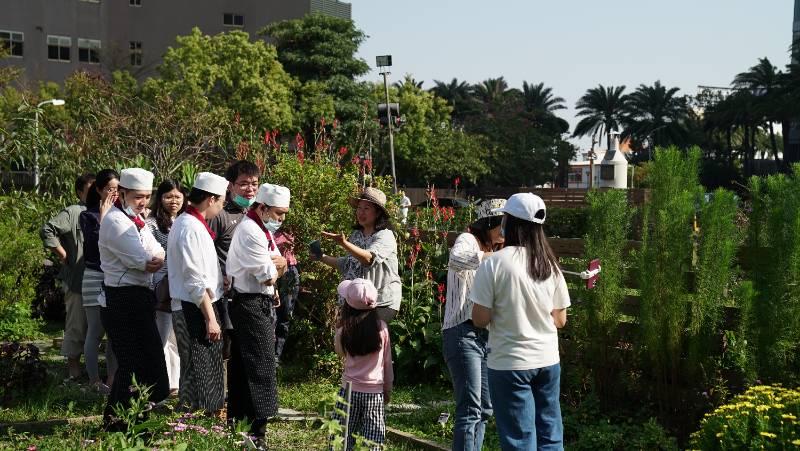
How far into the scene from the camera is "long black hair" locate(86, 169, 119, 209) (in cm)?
732

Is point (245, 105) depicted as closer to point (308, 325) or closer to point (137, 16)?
point (137, 16)

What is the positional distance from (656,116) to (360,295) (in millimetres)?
97404

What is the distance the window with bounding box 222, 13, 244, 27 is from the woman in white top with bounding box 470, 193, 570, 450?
182ft

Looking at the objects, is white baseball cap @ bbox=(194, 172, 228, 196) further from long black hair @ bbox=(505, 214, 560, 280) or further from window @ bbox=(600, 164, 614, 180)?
window @ bbox=(600, 164, 614, 180)

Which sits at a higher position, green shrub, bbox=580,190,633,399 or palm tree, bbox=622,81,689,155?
palm tree, bbox=622,81,689,155

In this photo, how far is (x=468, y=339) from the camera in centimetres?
545

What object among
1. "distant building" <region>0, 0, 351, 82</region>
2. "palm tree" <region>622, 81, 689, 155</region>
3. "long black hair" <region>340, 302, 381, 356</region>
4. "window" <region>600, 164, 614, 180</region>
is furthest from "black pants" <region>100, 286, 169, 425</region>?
"palm tree" <region>622, 81, 689, 155</region>

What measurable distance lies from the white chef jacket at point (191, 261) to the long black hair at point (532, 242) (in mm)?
1895

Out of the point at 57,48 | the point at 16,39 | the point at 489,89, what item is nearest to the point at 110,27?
the point at 57,48

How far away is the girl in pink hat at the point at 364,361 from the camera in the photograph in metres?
5.40

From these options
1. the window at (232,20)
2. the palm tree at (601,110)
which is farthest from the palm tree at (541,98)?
the window at (232,20)

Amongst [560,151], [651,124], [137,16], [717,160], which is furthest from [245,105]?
[651,124]

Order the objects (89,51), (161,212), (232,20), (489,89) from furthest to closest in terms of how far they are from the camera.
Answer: (489,89), (232,20), (89,51), (161,212)

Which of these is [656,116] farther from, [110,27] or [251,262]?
[251,262]
